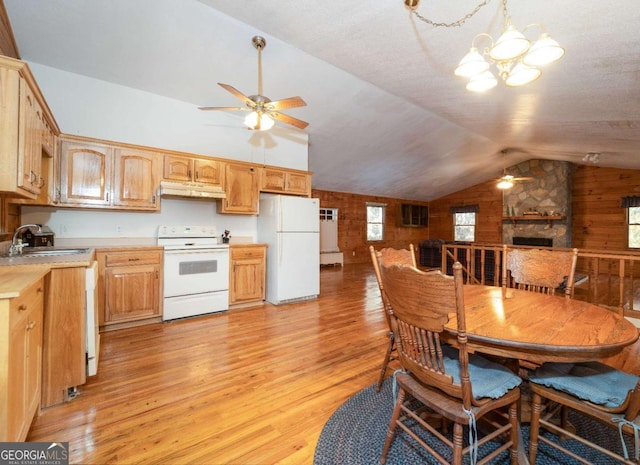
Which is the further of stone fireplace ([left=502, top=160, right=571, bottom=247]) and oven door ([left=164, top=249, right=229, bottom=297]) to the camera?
stone fireplace ([left=502, top=160, right=571, bottom=247])

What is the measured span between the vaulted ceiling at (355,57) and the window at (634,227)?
3.07 m

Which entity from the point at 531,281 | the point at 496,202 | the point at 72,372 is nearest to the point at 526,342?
the point at 531,281

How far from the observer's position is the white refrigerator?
13.7 ft

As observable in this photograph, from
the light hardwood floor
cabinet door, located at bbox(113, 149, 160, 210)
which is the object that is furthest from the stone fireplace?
cabinet door, located at bbox(113, 149, 160, 210)

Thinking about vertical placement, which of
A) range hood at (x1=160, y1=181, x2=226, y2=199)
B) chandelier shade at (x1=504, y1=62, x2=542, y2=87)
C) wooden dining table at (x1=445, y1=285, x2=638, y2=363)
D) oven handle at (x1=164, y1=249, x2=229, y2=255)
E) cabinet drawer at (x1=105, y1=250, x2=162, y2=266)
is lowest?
wooden dining table at (x1=445, y1=285, x2=638, y2=363)

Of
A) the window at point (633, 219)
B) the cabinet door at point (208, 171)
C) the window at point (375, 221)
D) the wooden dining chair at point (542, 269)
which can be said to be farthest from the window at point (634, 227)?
the cabinet door at point (208, 171)

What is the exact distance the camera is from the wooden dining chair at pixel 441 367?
3.74ft

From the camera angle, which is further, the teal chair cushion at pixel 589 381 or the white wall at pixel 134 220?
the white wall at pixel 134 220

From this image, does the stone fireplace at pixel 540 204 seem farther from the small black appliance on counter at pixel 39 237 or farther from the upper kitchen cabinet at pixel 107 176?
the small black appliance on counter at pixel 39 237

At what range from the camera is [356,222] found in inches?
366

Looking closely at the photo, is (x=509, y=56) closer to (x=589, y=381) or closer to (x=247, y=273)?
(x=589, y=381)

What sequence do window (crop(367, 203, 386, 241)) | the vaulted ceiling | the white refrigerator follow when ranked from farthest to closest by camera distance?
window (crop(367, 203, 386, 241))
the white refrigerator
the vaulted ceiling

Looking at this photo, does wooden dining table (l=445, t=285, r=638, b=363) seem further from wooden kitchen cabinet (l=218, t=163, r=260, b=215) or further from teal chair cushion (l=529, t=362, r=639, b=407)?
wooden kitchen cabinet (l=218, t=163, r=260, b=215)

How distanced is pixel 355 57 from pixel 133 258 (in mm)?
3283
